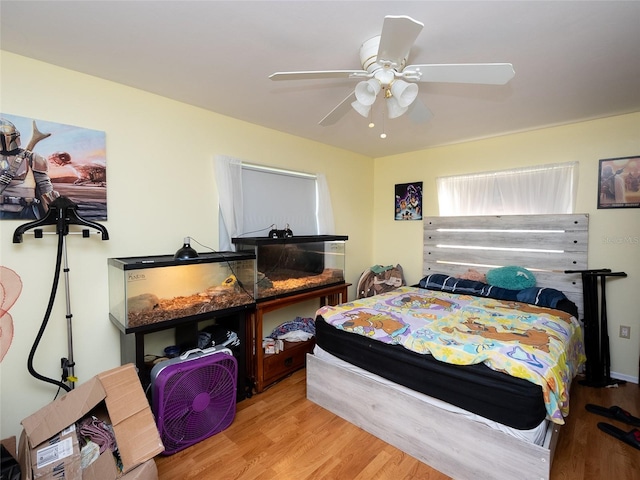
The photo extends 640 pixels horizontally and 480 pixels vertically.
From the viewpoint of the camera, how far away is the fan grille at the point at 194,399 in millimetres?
1907

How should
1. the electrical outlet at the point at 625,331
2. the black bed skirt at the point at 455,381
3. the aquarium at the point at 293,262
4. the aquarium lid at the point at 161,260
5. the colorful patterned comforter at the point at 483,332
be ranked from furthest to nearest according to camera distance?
the electrical outlet at the point at 625,331 < the aquarium at the point at 293,262 < the aquarium lid at the point at 161,260 < the colorful patterned comforter at the point at 483,332 < the black bed skirt at the point at 455,381

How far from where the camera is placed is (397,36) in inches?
48.8

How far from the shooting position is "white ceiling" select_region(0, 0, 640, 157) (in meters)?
1.46

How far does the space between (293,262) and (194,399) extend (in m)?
1.47

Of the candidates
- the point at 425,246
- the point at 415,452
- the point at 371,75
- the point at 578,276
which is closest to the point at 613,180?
the point at 578,276

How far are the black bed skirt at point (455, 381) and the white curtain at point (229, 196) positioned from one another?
1.36 m

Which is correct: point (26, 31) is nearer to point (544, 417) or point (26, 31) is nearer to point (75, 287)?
point (75, 287)

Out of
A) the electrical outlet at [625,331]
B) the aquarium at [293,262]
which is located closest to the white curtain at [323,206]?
the aquarium at [293,262]

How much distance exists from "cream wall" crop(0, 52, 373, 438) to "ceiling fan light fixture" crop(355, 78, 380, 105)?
1657 millimetres

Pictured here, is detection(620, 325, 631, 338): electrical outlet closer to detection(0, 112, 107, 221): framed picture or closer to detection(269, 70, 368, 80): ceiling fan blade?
detection(269, 70, 368, 80): ceiling fan blade

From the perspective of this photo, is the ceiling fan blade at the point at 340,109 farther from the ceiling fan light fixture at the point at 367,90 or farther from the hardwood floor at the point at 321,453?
the hardwood floor at the point at 321,453

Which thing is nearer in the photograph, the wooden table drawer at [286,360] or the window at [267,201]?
the wooden table drawer at [286,360]

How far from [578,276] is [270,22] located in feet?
11.3

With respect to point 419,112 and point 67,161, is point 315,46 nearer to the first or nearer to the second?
point 419,112
